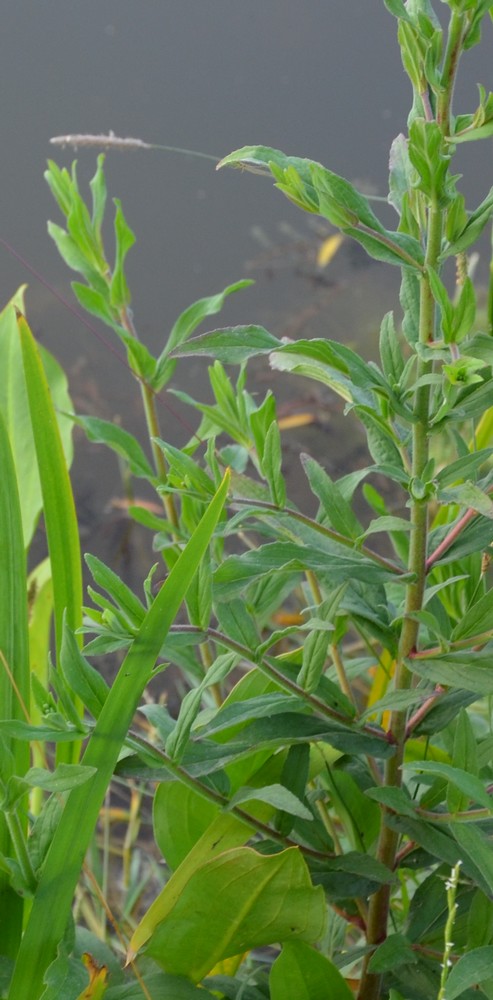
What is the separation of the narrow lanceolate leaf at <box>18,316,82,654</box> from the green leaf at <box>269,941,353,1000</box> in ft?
0.67

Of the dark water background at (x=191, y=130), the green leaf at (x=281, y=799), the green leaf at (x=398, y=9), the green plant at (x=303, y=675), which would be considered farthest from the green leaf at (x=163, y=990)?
the dark water background at (x=191, y=130)

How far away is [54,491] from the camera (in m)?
0.55

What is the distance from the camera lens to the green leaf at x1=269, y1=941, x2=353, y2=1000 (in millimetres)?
455

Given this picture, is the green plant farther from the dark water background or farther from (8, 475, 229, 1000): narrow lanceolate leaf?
the dark water background

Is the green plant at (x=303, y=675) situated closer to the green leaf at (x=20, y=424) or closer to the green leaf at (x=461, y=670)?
the green leaf at (x=461, y=670)

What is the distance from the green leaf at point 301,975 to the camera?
1.49 ft

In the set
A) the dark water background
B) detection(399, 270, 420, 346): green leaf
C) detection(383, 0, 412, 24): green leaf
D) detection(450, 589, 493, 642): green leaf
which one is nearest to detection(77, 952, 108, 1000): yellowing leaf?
detection(450, 589, 493, 642): green leaf

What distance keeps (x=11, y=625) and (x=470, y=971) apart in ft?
0.90

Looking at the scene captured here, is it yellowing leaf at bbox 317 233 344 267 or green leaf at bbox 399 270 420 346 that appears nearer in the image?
green leaf at bbox 399 270 420 346

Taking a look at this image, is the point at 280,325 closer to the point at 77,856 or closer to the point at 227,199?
the point at 227,199

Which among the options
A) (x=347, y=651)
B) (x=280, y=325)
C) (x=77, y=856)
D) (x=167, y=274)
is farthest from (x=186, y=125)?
(x=77, y=856)

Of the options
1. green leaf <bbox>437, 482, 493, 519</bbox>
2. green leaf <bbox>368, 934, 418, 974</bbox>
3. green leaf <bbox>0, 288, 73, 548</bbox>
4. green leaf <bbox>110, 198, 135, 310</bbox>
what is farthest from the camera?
green leaf <bbox>0, 288, 73, 548</bbox>

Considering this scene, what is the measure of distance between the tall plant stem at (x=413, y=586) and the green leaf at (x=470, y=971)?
91 millimetres

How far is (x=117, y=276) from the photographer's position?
594 mm
